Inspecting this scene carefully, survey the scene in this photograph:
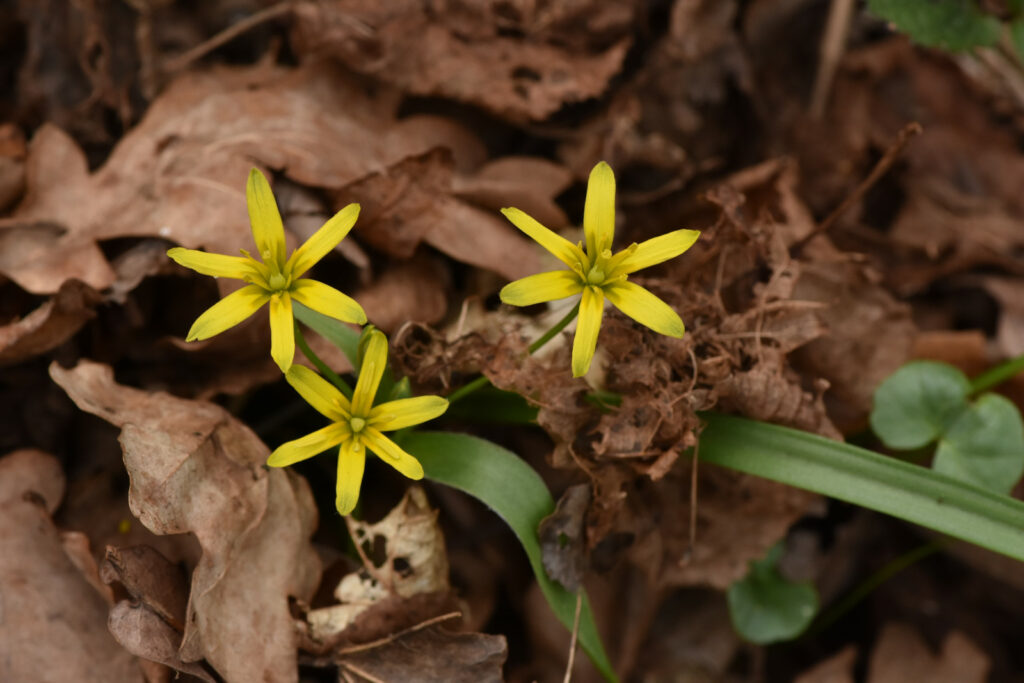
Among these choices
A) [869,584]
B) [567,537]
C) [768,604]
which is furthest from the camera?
[869,584]

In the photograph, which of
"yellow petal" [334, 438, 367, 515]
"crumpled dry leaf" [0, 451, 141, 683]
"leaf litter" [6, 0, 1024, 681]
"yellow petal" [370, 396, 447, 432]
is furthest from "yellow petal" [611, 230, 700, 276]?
"crumpled dry leaf" [0, 451, 141, 683]

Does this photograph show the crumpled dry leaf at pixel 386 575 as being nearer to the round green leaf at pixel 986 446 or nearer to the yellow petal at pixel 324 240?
the yellow petal at pixel 324 240

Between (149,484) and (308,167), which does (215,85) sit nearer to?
(308,167)

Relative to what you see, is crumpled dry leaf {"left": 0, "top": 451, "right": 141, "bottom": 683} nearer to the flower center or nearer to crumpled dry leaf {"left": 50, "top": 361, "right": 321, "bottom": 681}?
crumpled dry leaf {"left": 50, "top": 361, "right": 321, "bottom": 681}

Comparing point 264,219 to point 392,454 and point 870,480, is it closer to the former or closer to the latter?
point 392,454

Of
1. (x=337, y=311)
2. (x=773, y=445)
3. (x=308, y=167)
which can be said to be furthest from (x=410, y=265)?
(x=773, y=445)

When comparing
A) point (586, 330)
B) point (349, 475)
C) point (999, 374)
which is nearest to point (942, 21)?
point (999, 374)
